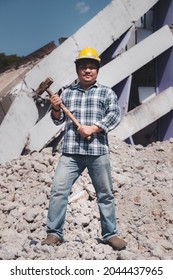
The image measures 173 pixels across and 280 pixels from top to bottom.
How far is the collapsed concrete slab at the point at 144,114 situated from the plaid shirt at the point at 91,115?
13.6 feet

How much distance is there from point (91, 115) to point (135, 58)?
4.53 metres

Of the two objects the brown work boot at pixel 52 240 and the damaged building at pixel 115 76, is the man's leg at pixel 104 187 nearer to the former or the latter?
the brown work boot at pixel 52 240

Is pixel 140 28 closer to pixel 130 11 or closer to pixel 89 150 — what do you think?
pixel 130 11

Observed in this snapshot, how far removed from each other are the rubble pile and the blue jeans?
22cm

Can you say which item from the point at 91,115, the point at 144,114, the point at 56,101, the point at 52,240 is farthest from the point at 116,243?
the point at 144,114

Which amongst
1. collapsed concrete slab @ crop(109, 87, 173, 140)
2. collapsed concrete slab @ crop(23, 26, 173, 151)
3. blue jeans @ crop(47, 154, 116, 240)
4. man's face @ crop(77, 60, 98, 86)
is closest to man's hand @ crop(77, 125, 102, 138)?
blue jeans @ crop(47, 154, 116, 240)

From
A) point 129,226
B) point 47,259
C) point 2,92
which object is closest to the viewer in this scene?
point 47,259

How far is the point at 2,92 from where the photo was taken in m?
7.04

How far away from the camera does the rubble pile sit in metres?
3.50

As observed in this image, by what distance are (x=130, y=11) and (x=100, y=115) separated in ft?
15.5

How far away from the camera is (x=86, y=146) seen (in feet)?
11.1

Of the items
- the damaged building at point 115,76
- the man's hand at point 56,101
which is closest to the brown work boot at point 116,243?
the man's hand at point 56,101

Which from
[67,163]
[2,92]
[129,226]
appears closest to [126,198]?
[129,226]

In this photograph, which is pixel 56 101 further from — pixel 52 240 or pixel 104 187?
pixel 52 240
